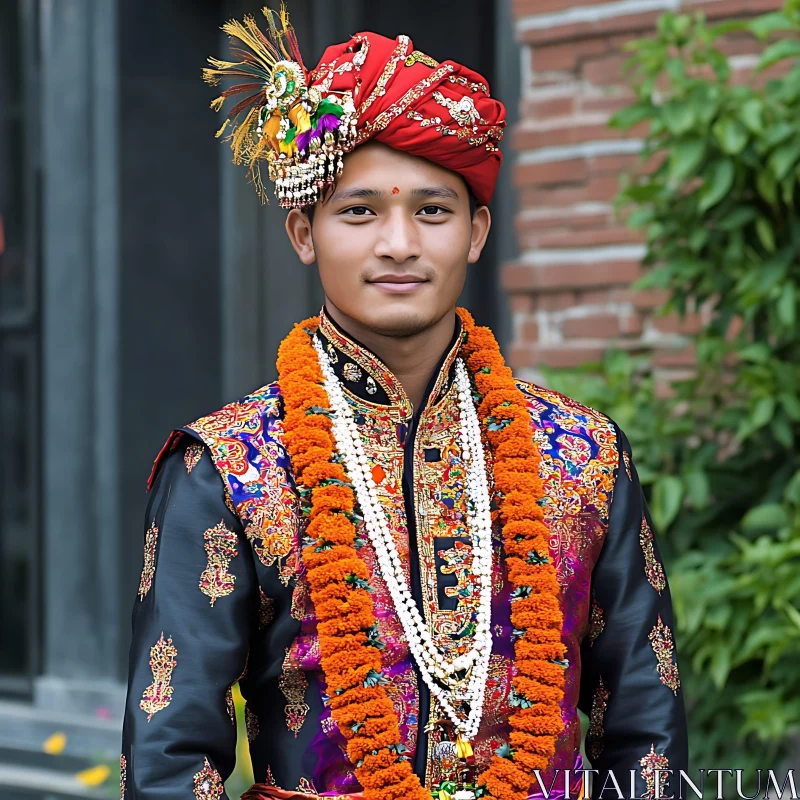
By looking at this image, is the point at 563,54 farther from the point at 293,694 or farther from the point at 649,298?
the point at 293,694

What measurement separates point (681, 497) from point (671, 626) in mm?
1287

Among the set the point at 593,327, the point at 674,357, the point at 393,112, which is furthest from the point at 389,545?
the point at 593,327

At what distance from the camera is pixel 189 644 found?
6.43ft

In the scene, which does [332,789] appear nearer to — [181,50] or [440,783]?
[440,783]

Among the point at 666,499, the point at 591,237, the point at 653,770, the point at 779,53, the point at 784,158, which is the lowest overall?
the point at 653,770

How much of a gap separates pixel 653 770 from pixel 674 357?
210 centimetres

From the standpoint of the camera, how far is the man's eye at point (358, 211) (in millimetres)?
2082

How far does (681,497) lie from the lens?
3.45 metres

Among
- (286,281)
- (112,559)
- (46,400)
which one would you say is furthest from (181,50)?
(112,559)

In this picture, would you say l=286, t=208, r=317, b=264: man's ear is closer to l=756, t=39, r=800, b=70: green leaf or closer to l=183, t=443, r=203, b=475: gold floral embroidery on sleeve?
l=183, t=443, r=203, b=475: gold floral embroidery on sleeve

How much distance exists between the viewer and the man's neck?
7.15ft

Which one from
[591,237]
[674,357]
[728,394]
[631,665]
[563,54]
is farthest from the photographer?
[563,54]

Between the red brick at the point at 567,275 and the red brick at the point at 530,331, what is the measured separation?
107 mm

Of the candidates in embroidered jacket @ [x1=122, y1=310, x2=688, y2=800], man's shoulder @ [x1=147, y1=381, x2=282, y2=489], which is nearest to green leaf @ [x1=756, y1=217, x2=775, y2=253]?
embroidered jacket @ [x1=122, y1=310, x2=688, y2=800]
